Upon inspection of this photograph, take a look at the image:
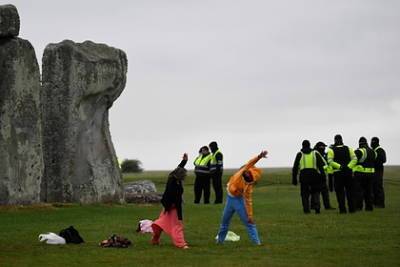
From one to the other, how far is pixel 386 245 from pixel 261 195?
949 inches

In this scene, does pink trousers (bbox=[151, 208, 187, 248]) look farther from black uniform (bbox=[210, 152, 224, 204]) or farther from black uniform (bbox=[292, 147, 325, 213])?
black uniform (bbox=[210, 152, 224, 204])

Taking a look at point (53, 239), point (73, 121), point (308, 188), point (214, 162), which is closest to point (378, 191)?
point (308, 188)

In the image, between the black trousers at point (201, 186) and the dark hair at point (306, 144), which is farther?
the black trousers at point (201, 186)

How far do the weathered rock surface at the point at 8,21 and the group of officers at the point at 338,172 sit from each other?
31.1 ft

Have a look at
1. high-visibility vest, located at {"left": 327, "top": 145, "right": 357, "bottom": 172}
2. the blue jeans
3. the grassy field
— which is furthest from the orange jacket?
high-visibility vest, located at {"left": 327, "top": 145, "right": 357, "bottom": 172}

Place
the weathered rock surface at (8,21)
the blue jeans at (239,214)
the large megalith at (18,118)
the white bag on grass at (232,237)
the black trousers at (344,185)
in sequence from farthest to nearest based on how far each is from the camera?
the black trousers at (344,185)
the large megalith at (18,118)
the weathered rock surface at (8,21)
the white bag on grass at (232,237)
the blue jeans at (239,214)

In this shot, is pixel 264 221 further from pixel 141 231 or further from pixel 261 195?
pixel 261 195

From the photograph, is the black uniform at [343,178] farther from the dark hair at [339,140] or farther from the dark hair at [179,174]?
the dark hair at [179,174]

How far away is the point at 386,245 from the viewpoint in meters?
19.3

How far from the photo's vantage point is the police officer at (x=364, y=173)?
3058cm

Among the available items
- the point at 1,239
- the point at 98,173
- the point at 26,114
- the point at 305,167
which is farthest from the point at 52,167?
the point at 1,239

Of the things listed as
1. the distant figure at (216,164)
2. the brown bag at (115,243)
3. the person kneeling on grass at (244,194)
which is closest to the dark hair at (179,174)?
the person kneeling on grass at (244,194)

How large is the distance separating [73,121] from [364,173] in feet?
→ 33.6

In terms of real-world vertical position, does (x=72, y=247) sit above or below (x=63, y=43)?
below
